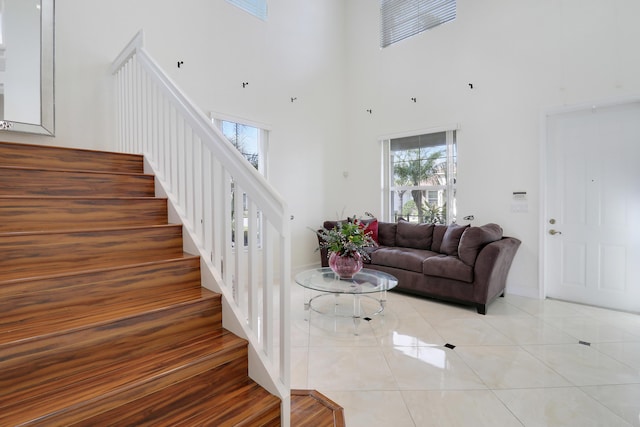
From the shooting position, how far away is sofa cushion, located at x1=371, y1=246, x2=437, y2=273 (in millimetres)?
3814

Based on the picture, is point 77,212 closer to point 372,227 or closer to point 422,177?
point 372,227

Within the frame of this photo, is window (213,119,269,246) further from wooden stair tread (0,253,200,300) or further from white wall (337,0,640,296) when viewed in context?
wooden stair tread (0,253,200,300)

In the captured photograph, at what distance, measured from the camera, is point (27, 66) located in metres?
2.78

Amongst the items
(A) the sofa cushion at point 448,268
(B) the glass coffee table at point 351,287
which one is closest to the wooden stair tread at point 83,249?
(B) the glass coffee table at point 351,287

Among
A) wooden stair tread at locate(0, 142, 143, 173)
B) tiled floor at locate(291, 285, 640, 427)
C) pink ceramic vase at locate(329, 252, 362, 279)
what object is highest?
wooden stair tread at locate(0, 142, 143, 173)

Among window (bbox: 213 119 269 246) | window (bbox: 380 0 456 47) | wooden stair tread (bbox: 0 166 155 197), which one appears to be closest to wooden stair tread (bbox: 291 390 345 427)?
wooden stair tread (bbox: 0 166 155 197)

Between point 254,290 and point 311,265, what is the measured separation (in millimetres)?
3820

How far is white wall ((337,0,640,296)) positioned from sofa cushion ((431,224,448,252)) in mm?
409

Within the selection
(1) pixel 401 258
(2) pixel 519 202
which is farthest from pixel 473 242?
(2) pixel 519 202

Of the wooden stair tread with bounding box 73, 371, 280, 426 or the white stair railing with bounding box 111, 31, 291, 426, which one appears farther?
the white stair railing with bounding box 111, 31, 291, 426

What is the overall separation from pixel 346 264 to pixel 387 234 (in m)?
1.90

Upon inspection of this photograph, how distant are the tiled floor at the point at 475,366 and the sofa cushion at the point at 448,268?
0.38m

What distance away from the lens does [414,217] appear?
512 cm

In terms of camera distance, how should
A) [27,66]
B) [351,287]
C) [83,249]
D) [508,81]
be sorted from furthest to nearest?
[508,81], [351,287], [27,66], [83,249]
